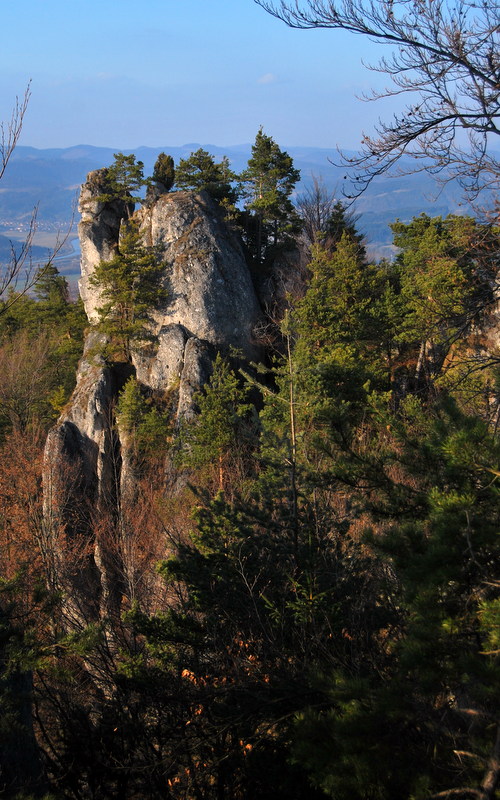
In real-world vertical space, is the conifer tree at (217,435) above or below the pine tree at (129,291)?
below

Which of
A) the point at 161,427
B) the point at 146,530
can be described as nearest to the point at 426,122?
the point at 146,530

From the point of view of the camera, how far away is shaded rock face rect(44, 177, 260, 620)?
75.9ft

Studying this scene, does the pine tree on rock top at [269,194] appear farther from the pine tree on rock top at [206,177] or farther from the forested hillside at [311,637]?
the forested hillside at [311,637]

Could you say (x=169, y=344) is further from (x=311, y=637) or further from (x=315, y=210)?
(x=311, y=637)

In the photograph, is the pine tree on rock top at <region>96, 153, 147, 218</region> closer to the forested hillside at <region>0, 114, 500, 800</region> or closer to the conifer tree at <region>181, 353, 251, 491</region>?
the conifer tree at <region>181, 353, 251, 491</region>

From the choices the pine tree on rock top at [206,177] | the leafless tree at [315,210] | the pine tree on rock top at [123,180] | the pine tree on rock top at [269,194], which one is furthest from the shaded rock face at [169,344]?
the leafless tree at [315,210]

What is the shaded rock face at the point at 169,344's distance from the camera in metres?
23.1

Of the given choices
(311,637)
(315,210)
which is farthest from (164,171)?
(311,637)

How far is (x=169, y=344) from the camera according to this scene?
2419cm

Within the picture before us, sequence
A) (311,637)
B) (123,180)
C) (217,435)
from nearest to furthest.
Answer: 1. (311,637)
2. (217,435)
3. (123,180)

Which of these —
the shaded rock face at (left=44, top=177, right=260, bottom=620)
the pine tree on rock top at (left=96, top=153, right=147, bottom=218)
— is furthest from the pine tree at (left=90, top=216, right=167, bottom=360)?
the pine tree on rock top at (left=96, top=153, right=147, bottom=218)

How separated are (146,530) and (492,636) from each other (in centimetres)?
1535

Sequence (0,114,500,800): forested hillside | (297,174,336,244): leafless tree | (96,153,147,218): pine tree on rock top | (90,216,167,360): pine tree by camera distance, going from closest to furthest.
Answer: (0,114,500,800): forested hillside, (90,216,167,360): pine tree, (96,153,147,218): pine tree on rock top, (297,174,336,244): leafless tree

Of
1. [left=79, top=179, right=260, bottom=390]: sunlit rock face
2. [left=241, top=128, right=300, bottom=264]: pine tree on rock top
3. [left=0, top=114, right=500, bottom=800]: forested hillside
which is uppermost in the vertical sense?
[left=241, top=128, right=300, bottom=264]: pine tree on rock top
